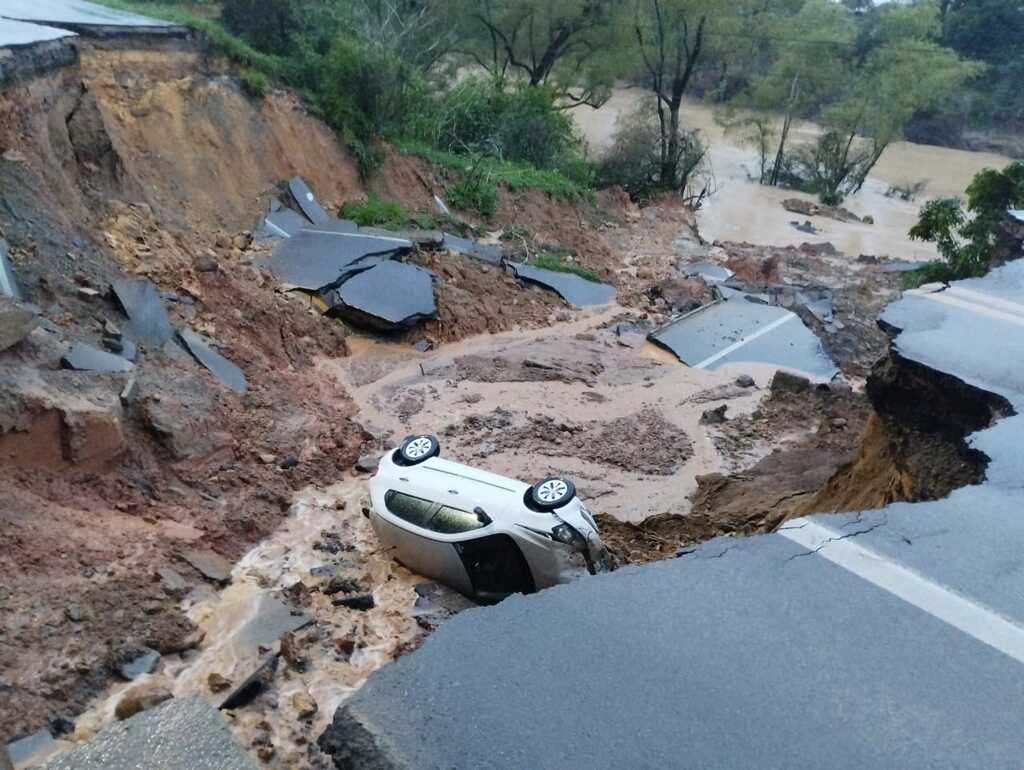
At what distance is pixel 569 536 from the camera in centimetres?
602

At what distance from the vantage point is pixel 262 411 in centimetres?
990

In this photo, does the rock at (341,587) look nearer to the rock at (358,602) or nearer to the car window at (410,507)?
the rock at (358,602)

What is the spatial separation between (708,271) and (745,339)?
5027 millimetres

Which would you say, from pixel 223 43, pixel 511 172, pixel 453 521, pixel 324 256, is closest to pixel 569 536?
pixel 453 521

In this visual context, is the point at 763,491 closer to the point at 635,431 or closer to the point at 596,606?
the point at 635,431

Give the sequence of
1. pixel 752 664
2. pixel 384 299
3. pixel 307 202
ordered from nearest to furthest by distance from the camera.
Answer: pixel 752 664
pixel 384 299
pixel 307 202

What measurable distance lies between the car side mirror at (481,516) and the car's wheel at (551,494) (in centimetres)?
34

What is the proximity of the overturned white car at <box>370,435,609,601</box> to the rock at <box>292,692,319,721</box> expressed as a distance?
1427 mm

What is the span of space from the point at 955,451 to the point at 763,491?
9.99 feet

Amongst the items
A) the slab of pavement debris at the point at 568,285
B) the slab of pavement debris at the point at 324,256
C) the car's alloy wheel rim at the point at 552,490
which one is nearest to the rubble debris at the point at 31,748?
the car's alloy wheel rim at the point at 552,490

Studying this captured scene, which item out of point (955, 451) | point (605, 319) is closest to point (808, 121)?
point (605, 319)

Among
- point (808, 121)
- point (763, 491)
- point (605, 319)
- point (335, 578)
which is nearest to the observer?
point (335, 578)

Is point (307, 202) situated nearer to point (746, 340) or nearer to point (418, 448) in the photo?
point (746, 340)

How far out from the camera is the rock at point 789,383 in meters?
11.4
